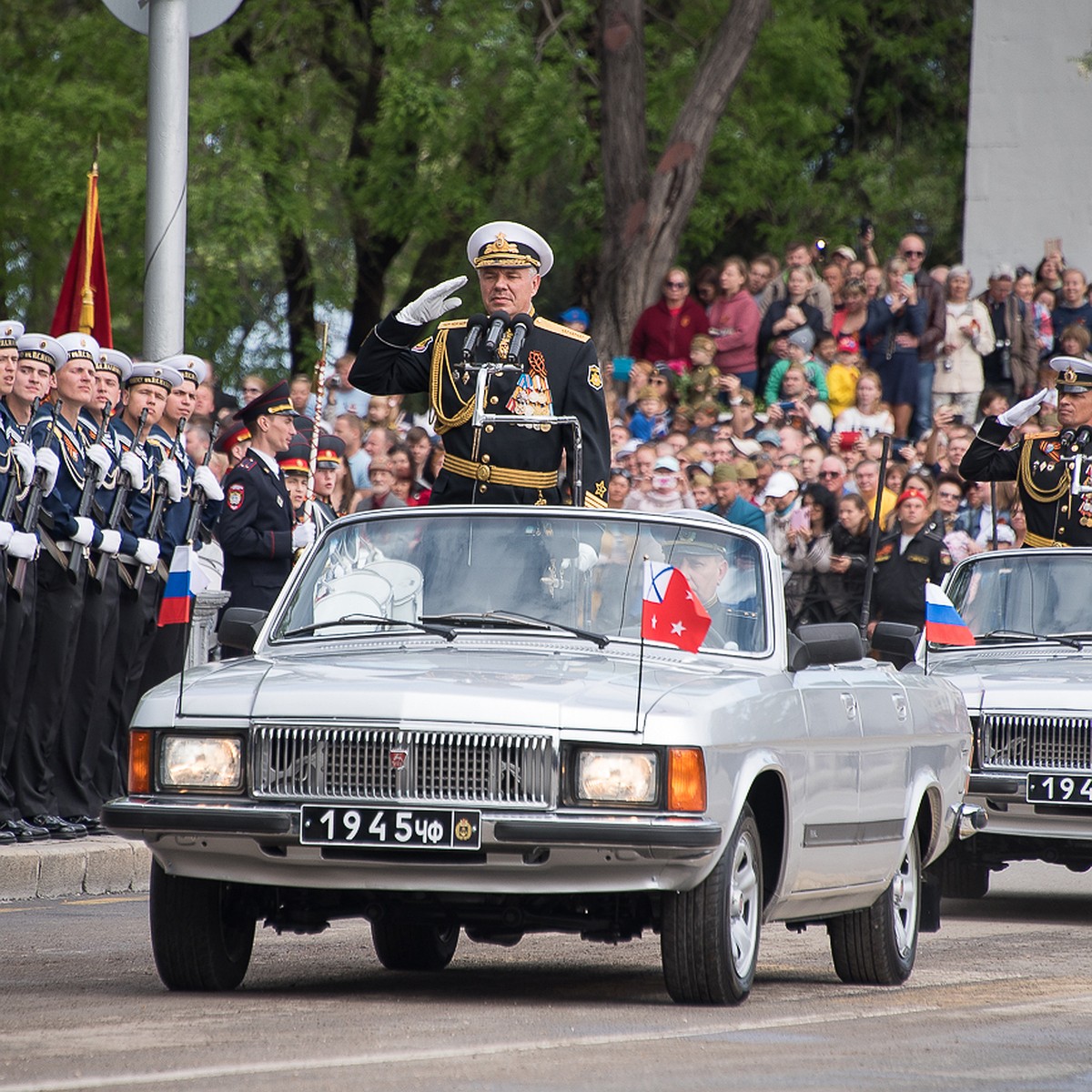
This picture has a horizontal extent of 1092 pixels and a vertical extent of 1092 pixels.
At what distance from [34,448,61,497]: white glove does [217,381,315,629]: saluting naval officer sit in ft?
7.08

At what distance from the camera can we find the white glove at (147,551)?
1327 centimetres

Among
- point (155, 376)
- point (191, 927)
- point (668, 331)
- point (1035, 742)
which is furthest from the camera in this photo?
point (668, 331)

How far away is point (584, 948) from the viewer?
1022 cm

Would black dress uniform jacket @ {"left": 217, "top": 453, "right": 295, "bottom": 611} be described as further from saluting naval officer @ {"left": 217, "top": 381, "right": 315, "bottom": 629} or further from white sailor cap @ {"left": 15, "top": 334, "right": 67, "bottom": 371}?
white sailor cap @ {"left": 15, "top": 334, "right": 67, "bottom": 371}

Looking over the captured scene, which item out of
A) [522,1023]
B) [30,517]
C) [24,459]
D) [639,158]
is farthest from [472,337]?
[639,158]

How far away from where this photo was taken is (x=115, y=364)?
44.4 feet

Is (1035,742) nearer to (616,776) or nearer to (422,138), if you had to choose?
(616,776)

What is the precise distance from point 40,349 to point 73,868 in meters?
2.48

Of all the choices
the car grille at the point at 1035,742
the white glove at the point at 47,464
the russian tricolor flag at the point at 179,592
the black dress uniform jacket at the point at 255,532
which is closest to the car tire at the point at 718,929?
the russian tricolor flag at the point at 179,592

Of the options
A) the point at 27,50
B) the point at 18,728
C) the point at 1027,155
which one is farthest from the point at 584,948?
A: the point at 27,50

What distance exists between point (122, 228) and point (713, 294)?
8.08 metres

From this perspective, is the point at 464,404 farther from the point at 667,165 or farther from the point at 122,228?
the point at 122,228

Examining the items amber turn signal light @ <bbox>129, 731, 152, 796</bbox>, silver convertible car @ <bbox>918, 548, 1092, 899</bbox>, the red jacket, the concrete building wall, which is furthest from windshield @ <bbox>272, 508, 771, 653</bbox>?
the concrete building wall

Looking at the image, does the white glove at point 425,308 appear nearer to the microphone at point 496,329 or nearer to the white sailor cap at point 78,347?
the microphone at point 496,329
